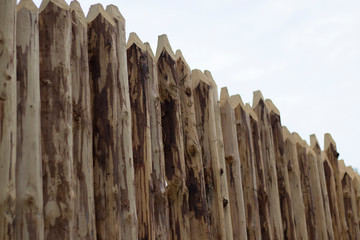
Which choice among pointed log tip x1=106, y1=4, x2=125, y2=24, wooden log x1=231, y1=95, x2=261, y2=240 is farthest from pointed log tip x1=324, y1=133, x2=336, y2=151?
pointed log tip x1=106, y1=4, x2=125, y2=24

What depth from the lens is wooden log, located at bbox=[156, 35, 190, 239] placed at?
3.86m

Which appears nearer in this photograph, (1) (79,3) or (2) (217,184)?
(1) (79,3)

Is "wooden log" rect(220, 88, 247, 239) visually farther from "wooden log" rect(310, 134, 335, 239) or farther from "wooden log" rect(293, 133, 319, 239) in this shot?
"wooden log" rect(310, 134, 335, 239)

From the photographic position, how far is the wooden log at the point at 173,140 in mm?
3861

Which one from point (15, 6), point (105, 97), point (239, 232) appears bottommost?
point (239, 232)

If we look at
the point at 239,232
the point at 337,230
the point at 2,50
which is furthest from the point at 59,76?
the point at 337,230

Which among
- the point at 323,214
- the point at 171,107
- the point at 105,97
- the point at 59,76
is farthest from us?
the point at 323,214

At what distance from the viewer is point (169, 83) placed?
13.4 ft

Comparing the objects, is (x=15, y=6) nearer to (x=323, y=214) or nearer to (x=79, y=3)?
(x=79, y=3)

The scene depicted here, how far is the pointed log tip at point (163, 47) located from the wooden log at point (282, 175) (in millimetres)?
1624

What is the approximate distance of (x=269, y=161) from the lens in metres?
5.19

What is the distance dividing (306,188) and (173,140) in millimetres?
2246

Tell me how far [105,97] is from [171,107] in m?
0.71

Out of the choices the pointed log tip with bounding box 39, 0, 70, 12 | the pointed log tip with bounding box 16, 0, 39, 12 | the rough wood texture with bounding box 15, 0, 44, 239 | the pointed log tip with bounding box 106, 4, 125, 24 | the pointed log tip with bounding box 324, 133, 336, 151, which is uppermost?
the pointed log tip with bounding box 106, 4, 125, 24
